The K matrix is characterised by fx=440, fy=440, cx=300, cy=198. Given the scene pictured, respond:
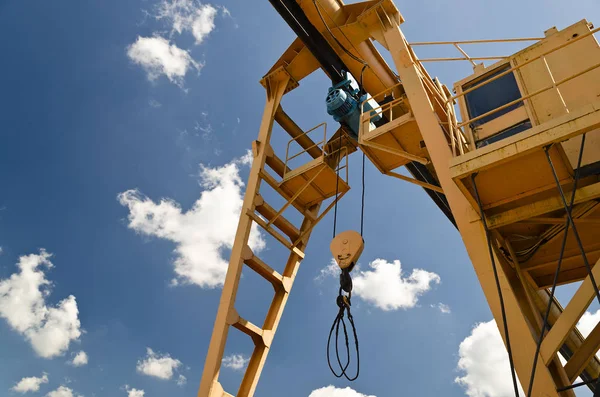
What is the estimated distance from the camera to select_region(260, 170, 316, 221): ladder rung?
10.2 meters

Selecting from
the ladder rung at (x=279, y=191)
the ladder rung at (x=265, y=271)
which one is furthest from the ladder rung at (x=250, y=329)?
the ladder rung at (x=279, y=191)

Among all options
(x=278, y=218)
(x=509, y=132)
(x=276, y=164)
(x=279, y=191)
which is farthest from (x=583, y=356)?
(x=276, y=164)

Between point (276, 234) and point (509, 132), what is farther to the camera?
point (276, 234)

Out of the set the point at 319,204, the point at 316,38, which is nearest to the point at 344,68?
the point at 316,38

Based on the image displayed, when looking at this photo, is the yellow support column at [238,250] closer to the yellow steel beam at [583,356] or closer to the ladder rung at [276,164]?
the ladder rung at [276,164]

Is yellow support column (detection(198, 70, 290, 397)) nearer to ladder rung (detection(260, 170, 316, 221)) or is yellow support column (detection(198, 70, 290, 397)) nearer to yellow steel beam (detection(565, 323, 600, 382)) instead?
ladder rung (detection(260, 170, 316, 221))

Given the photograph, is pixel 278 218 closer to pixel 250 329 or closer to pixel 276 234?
pixel 276 234

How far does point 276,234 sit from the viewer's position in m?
9.96

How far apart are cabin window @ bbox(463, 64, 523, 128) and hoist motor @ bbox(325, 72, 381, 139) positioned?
8.94 ft

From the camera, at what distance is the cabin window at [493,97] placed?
6.84 m

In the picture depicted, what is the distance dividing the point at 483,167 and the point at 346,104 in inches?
214

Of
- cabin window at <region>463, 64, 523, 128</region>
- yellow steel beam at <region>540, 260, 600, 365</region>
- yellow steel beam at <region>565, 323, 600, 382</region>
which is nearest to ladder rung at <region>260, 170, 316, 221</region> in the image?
cabin window at <region>463, 64, 523, 128</region>

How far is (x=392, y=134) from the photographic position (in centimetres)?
786

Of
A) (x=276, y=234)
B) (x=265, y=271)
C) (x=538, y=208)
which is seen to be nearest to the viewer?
(x=538, y=208)
